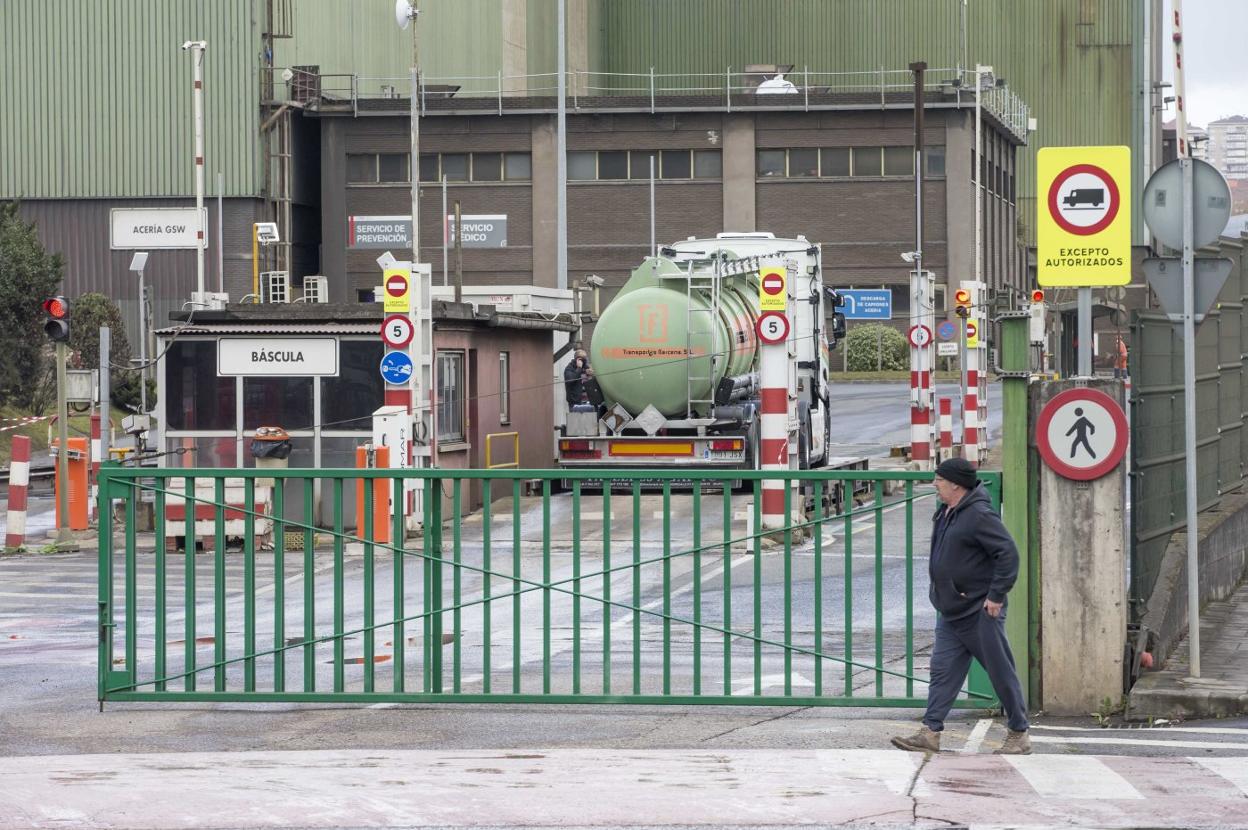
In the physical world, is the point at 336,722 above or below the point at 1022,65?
below

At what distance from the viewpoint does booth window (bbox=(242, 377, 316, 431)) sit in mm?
23156

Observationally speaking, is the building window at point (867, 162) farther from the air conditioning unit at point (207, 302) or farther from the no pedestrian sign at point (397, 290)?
the no pedestrian sign at point (397, 290)

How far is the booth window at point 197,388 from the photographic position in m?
23.2

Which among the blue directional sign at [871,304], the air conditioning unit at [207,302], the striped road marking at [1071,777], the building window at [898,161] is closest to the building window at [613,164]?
the blue directional sign at [871,304]

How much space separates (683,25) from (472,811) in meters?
78.0

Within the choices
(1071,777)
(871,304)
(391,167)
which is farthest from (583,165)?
(1071,777)

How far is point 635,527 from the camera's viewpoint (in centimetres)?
1041

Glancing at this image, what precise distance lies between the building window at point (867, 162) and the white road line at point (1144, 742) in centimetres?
5802

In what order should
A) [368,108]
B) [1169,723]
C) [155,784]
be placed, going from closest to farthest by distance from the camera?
[155,784]
[1169,723]
[368,108]

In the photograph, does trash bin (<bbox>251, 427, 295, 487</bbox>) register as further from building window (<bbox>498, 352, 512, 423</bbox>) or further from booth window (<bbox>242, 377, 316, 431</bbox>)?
building window (<bbox>498, 352, 512, 423</bbox>)

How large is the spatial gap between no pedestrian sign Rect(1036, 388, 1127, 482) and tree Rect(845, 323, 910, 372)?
5703cm

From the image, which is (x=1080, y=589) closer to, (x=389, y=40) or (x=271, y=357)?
(x=271, y=357)

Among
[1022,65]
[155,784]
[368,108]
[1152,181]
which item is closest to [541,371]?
[1152,181]

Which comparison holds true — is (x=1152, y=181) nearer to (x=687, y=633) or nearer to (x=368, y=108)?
(x=687, y=633)
